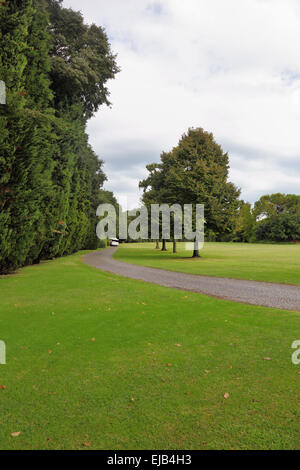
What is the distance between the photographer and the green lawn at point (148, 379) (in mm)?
3289

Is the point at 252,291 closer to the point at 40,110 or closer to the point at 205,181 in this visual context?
the point at 40,110

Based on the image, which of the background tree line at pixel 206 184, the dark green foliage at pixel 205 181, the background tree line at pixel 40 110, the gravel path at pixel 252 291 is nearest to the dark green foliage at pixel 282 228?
the background tree line at pixel 206 184

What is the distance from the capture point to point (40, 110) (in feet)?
65.3

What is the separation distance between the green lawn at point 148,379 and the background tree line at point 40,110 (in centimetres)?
1030

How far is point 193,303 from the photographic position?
955 cm

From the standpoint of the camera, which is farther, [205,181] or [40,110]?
[205,181]

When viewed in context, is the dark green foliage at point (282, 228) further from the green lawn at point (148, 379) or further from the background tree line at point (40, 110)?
the green lawn at point (148, 379)

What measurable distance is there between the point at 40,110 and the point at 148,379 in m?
20.4

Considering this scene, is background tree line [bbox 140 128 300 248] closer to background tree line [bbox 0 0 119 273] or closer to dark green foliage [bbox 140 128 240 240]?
dark green foliage [bbox 140 128 240 240]

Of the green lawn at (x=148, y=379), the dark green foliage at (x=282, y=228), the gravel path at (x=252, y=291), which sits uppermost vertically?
the dark green foliage at (x=282, y=228)

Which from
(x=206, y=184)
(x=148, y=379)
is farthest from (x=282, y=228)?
(x=148, y=379)

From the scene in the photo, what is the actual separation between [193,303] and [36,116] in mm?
12367

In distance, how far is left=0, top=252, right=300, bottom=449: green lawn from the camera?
3289 mm
